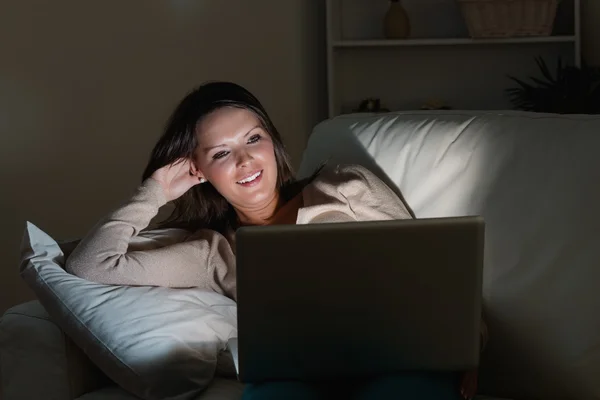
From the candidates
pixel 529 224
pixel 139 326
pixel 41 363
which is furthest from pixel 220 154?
pixel 529 224

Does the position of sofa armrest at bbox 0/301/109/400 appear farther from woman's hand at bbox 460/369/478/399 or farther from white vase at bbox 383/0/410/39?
white vase at bbox 383/0/410/39

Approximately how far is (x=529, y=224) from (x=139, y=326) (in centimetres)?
73

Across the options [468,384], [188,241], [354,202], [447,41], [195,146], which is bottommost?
[468,384]

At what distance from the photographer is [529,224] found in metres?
1.62

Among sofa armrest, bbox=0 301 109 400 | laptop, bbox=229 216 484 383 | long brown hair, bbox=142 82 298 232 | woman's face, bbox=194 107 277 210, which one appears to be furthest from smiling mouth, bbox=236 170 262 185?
laptop, bbox=229 216 484 383

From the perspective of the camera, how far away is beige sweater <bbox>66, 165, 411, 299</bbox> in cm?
176

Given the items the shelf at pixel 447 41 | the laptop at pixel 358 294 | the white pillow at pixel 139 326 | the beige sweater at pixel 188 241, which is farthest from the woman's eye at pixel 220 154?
the shelf at pixel 447 41

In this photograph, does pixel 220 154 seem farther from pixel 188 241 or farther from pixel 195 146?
pixel 188 241

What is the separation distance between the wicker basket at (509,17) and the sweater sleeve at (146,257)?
1.34 m

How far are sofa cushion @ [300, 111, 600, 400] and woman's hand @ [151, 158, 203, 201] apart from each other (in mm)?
470

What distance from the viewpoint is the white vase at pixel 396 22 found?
299 centimetres

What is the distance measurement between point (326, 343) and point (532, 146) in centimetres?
61

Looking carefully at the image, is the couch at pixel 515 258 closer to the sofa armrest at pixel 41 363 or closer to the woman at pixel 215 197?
the sofa armrest at pixel 41 363

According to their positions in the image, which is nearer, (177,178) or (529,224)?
(529,224)
